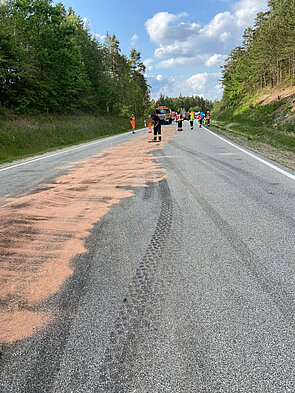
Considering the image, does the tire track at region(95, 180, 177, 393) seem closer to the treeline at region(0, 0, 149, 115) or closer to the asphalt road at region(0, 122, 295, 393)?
the asphalt road at region(0, 122, 295, 393)

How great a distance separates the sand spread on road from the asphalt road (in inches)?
6.9

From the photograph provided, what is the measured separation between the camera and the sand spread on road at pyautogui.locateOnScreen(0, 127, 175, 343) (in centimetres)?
241

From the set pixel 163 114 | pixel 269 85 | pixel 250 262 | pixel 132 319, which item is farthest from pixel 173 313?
pixel 269 85

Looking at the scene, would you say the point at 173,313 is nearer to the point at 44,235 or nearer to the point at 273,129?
the point at 44,235

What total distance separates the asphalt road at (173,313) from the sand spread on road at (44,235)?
0.57 feet

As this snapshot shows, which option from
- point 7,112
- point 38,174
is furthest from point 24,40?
point 38,174

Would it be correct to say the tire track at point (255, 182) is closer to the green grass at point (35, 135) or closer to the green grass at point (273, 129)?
the green grass at point (273, 129)

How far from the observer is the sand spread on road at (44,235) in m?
A: 2.41

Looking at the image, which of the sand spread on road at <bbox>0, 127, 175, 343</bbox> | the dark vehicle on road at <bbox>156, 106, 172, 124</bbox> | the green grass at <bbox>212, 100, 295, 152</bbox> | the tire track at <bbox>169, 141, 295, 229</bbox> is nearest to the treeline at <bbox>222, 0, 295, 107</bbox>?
the green grass at <bbox>212, 100, 295, 152</bbox>

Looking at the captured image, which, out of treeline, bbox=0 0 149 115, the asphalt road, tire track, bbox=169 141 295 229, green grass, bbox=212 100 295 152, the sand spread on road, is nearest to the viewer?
the asphalt road

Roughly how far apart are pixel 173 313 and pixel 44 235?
230cm

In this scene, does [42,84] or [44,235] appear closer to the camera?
[44,235]

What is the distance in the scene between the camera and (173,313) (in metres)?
2.27

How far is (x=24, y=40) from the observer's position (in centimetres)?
3194
